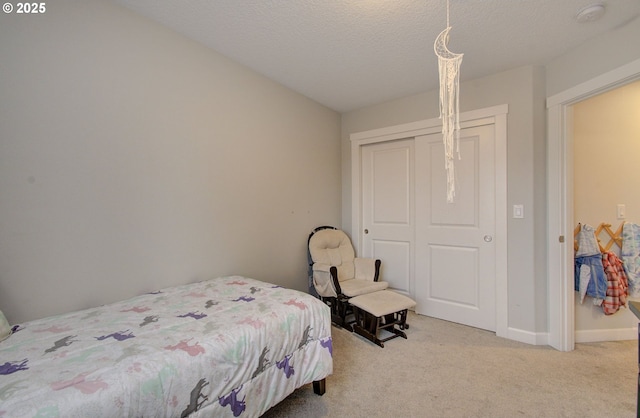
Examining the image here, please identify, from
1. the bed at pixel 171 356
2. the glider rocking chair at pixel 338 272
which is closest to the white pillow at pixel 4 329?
the bed at pixel 171 356

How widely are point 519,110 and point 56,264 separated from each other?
3.64m

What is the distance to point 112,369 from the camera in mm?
978

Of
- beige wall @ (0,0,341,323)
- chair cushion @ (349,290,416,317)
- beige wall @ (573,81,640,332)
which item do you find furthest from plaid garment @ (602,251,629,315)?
beige wall @ (0,0,341,323)

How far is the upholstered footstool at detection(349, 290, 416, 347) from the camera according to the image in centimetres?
244

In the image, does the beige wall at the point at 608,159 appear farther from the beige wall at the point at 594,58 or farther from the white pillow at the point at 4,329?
the white pillow at the point at 4,329

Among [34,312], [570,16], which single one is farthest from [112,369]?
[570,16]

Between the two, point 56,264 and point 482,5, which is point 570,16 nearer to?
point 482,5

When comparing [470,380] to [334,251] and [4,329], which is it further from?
[4,329]

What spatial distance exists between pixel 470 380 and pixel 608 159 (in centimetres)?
243

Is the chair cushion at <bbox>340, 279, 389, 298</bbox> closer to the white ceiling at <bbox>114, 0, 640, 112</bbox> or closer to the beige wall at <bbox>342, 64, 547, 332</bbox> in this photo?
the beige wall at <bbox>342, 64, 547, 332</bbox>

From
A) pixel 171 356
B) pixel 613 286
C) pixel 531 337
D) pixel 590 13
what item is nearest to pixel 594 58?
pixel 590 13

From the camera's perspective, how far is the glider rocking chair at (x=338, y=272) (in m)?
2.75

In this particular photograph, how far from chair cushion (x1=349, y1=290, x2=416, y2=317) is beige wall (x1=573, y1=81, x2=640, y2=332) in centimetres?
181

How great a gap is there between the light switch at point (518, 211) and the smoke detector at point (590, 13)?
1.41m
